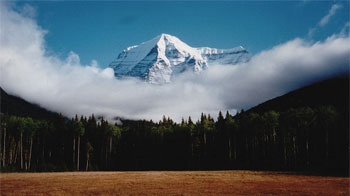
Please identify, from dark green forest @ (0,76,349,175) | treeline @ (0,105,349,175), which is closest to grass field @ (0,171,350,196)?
dark green forest @ (0,76,349,175)

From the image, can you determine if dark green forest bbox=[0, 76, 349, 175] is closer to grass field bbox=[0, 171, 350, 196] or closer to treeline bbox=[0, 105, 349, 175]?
treeline bbox=[0, 105, 349, 175]

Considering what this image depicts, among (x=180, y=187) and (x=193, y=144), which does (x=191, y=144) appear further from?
(x=180, y=187)

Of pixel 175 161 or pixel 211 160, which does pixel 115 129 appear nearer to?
pixel 175 161

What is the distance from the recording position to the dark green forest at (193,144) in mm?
67812

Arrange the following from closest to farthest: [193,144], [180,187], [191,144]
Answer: [180,187]
[193,144]
[191,144]

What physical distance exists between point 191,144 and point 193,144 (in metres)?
2.11

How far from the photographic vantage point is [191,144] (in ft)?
302

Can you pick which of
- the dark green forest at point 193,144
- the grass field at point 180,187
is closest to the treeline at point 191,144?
the dark green forest at point 193,144

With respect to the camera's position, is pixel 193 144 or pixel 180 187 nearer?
pixel 180 187

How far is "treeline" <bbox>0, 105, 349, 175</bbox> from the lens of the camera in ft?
224

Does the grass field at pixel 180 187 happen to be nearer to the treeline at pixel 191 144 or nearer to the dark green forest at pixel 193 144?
the dark green forest at pixel 193 144

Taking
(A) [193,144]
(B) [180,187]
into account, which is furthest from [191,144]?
(B) [180,187]

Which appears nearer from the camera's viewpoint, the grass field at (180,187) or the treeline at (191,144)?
the grass field at (180,187)

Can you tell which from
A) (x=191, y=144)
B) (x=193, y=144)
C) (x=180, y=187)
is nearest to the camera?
(x=180, y=187)
